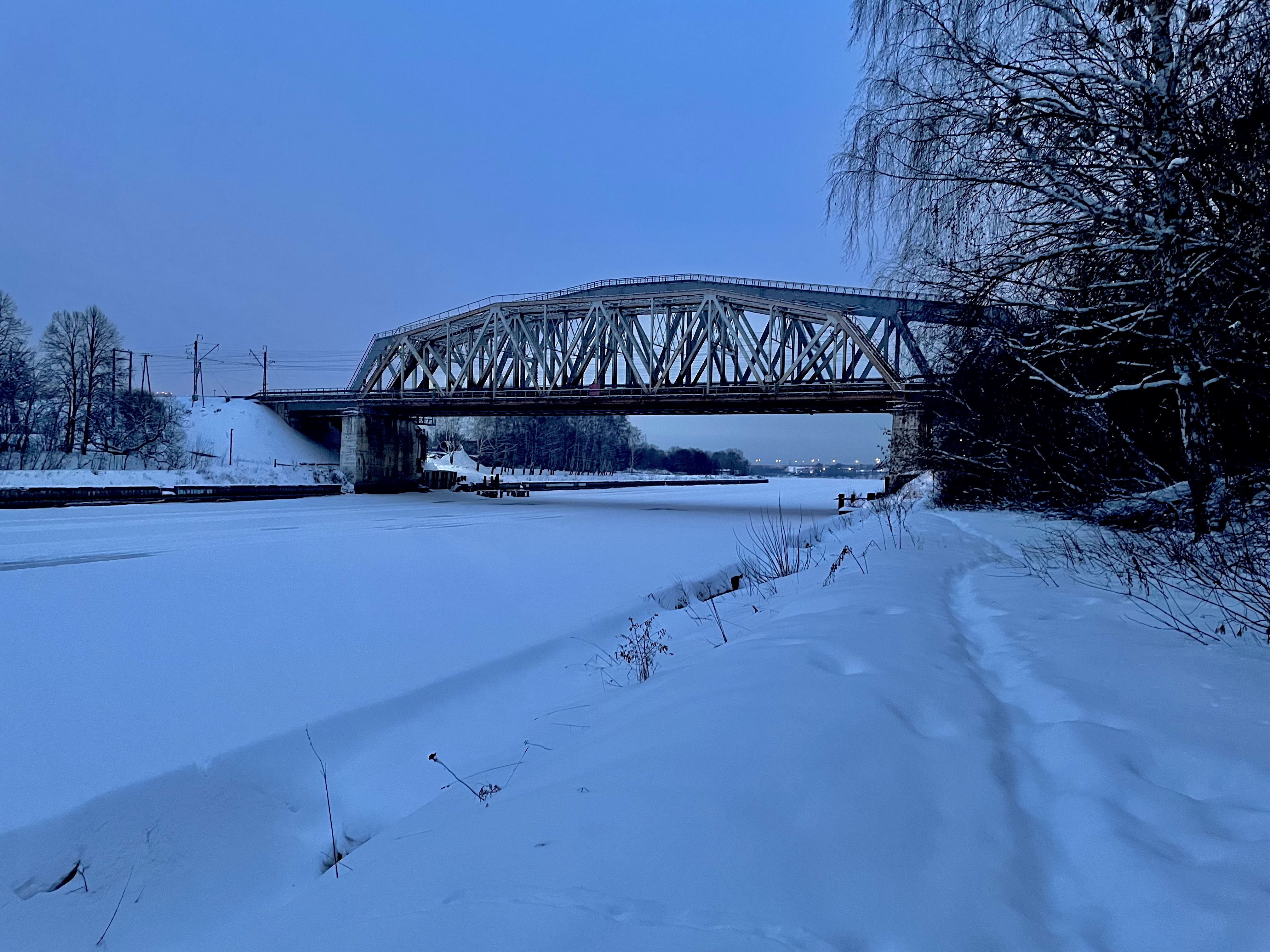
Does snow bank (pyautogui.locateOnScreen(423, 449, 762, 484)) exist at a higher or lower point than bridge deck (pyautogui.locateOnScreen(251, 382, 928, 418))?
lower

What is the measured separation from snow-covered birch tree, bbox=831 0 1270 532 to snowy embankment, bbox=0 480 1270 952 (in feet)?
9.12

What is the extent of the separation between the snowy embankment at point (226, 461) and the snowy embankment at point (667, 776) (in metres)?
30.9

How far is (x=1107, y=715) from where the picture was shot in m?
3.13

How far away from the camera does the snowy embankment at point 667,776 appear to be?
186 cm

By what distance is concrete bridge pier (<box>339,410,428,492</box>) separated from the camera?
1945 inches

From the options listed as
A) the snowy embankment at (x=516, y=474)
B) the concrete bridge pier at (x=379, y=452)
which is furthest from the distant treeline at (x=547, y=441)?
the concrete bridge pier at (x=379, y=452)

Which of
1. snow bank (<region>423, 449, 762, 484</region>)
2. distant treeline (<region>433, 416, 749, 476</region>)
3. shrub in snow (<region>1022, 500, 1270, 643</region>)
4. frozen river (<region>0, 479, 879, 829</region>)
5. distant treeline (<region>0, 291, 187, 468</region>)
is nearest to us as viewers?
shrub in snow (<region>1022, 500, 1270, 643</region>)

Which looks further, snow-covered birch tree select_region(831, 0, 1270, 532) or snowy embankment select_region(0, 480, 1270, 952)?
snow-covered birch tree select_region(831, 0, 1270, 532)

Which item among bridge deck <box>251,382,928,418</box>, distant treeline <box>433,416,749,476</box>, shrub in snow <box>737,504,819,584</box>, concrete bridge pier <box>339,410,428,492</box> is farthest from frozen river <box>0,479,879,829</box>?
distant treeline <box>433,416,749,476</box>

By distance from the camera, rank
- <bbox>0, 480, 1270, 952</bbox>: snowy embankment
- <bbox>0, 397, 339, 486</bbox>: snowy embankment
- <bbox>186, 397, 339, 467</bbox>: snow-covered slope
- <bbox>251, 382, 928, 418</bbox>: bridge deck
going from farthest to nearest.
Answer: <bbox>186, 397, 339, 467</bbox>: snow-covered slope → <bbox>251, 382, 928, 418</bbox>: bridge deck → <bbox>0, 397, 339, 486</bbox>: snowy embankment → <bbox>0, 480, 1270, 952</bbox>: snowy embankment

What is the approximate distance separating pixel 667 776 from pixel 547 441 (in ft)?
326

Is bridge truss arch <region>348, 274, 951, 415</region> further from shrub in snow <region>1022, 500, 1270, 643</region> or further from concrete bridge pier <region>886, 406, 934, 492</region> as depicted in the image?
shrub in snow <region>1022, 500, 1270, 643</region>

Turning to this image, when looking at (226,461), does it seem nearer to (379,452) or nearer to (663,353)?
(379,452)

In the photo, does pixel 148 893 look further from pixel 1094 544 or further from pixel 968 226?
pixel 1094 544
